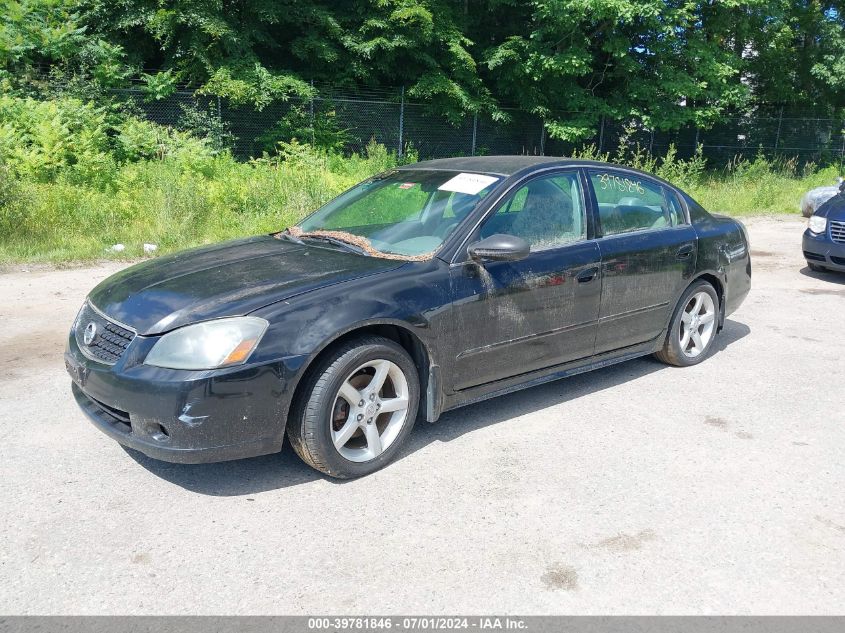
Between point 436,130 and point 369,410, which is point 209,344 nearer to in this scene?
point 369,410

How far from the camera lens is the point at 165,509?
3479 millimetres

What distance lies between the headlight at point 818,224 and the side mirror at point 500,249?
22.2 feet

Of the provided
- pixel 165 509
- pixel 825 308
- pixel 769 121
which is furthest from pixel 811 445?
pixel 769 121

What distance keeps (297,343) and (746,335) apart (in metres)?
4.80

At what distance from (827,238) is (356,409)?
772 centimetres

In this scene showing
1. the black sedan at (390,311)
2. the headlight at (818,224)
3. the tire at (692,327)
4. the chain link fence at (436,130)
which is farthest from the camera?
the chain link fence at (436,130)

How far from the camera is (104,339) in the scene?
372 cm

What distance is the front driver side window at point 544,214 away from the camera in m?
4.43

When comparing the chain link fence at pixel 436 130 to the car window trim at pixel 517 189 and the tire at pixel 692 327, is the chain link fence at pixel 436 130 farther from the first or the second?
the car window trim at pixel 517 189

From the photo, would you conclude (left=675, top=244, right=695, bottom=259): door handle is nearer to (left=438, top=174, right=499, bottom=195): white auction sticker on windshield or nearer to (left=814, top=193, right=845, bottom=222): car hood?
(left=438, top=174, right=499, bottom=195): white auction sticker on windshield

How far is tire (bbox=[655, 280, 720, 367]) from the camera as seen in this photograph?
5.53m

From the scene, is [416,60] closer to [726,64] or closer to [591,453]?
[726,64]

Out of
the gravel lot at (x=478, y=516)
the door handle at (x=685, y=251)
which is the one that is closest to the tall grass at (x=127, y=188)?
the gravel lot at (x=478, y=516)

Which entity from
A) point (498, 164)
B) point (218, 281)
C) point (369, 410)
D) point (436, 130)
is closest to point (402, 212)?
point (498, 164)
